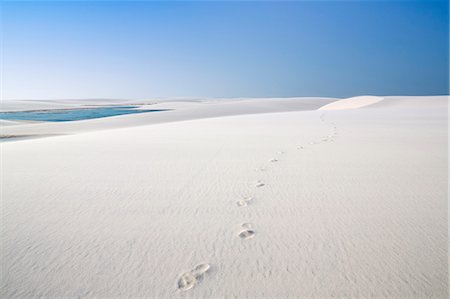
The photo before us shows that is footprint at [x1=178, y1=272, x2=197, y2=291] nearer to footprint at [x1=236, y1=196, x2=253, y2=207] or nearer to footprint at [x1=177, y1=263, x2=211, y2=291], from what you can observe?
footprint at [x1=177, y1=263, x2=211, y2=291]

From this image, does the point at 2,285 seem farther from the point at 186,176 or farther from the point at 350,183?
the point at 350,183

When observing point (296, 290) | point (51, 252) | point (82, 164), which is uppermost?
point (82, 164)

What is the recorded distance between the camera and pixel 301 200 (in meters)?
3.31

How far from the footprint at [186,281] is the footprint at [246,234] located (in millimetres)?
672

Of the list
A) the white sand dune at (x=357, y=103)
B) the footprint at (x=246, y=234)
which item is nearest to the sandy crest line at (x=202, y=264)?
the footprint at (x=246, y=234)

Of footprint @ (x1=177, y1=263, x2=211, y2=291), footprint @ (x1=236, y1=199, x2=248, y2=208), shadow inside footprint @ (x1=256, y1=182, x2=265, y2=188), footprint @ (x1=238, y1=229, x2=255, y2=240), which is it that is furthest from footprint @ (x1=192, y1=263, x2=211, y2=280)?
shadow inside footprint @ (x1=256, y1=182, x2=265, y2=188)

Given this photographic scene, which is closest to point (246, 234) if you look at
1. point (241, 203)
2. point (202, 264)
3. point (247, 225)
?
point (247, 225)

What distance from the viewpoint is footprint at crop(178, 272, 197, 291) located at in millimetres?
1893

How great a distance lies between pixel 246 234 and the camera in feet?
8.38

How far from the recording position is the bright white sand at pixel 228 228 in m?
1.93

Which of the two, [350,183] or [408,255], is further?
[350,183]

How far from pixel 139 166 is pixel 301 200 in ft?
10.6

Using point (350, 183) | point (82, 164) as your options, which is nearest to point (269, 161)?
point (350, 183)

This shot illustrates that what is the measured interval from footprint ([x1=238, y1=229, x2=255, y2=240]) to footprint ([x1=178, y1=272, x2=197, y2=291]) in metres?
0.67
